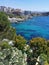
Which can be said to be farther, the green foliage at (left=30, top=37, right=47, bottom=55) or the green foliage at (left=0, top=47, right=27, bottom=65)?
the green foliage at (left=30, top=37, right=47, bottom=55)

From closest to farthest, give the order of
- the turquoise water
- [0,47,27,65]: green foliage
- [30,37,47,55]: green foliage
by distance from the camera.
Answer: [0,47,27,65]: green foliage
[30,37,47,55]: green foliage
the turquoise water

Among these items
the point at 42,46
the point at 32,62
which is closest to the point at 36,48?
the point at 42,46

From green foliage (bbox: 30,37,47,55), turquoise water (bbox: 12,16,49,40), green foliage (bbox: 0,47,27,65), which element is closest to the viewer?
green foliage (bbox: 0,47,27,65)

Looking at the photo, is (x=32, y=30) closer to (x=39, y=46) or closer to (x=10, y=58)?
(x=39, y=46)

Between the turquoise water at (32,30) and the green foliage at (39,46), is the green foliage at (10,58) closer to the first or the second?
the green foliage at (39,46)

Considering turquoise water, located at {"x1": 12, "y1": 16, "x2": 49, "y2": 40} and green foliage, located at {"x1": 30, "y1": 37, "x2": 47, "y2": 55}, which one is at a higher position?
green foliage, located at {"x1": 30, "y1": 37, "x2": 47, "y2": 55}

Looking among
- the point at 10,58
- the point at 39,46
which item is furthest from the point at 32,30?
the point at 10,58

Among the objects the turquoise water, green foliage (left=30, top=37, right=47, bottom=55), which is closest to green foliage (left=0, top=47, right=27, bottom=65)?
green foliage (left=30, top=37, right=47, bottom=55)

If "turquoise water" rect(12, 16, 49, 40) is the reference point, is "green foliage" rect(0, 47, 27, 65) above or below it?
above

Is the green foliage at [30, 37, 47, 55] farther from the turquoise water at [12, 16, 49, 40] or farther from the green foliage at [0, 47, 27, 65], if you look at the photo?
the turquoise water at [12, 16, 49, 40]

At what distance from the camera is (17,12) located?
13150cm

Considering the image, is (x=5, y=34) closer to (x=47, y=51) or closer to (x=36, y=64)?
(x=47, y=51)

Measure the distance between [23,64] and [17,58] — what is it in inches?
15.5

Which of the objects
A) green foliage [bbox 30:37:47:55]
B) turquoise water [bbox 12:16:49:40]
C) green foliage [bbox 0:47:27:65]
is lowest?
turquoise water [bbox 12:16:49:40]
